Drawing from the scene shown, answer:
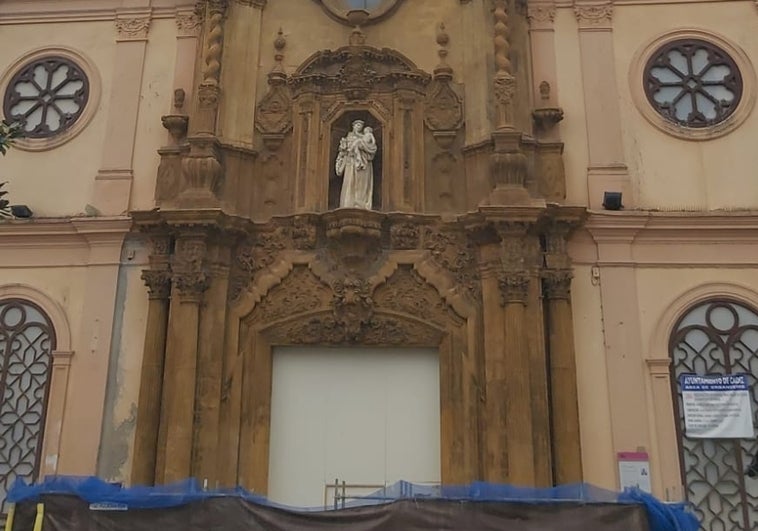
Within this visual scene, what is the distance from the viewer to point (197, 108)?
12.4 m

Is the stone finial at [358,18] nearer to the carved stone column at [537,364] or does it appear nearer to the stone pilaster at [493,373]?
the stone pilaster at [493,373]

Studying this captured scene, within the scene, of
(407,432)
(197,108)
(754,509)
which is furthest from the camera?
(197,108)

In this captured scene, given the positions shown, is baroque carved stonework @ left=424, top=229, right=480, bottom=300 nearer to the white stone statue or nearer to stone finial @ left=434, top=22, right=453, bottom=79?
the white stone statue

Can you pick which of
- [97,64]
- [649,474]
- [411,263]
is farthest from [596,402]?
[97,64]

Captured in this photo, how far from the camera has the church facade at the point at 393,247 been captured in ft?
36.2

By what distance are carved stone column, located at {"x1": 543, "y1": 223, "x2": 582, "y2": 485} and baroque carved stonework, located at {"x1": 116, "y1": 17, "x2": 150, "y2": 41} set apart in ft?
25.0

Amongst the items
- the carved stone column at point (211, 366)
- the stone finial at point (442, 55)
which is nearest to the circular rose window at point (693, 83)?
the stone finial at point (442, 55)

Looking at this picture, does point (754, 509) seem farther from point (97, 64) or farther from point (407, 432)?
point (97, 64)

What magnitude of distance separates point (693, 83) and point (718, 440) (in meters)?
5.57

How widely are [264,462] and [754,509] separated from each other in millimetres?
6618

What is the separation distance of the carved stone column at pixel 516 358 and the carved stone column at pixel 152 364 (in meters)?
4.84

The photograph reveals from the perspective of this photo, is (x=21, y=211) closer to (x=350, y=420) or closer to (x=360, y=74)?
(x=360, y=74)

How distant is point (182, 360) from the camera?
36.3 ft

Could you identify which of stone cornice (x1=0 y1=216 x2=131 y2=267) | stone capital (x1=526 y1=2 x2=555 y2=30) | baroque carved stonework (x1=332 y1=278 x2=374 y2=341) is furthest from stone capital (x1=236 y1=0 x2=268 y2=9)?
baroque carved stonework (x1=332 y1=278 x2=374 y2=341)
